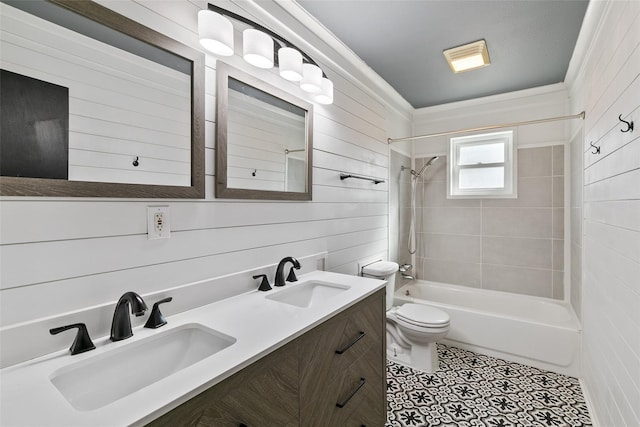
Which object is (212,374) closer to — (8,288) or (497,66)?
(8,288)

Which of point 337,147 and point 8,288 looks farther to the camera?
point 337,147

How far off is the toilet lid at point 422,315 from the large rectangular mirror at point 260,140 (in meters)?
1.28

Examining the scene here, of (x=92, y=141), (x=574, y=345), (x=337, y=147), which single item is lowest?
(x=574, y=345)

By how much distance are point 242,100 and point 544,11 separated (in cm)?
188

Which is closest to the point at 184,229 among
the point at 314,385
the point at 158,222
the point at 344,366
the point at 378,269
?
the point at 158,222

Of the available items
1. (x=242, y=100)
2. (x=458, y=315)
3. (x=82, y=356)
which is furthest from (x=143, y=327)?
(x=458, y=315)

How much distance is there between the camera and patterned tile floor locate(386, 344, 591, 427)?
1818mm

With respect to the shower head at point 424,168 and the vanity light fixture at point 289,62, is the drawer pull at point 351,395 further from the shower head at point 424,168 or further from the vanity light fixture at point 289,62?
the shower head at point 424,168

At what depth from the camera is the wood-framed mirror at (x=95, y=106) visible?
81 centimetres

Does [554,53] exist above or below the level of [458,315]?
above

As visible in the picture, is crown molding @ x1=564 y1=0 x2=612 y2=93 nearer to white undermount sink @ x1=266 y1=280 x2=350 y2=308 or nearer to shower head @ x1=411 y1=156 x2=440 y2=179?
shower head @ x1=411 y1=156 x2=440 y2=179

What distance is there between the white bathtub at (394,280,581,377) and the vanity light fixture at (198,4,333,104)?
221cm

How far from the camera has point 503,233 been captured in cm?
312

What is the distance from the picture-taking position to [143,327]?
3.46ft
